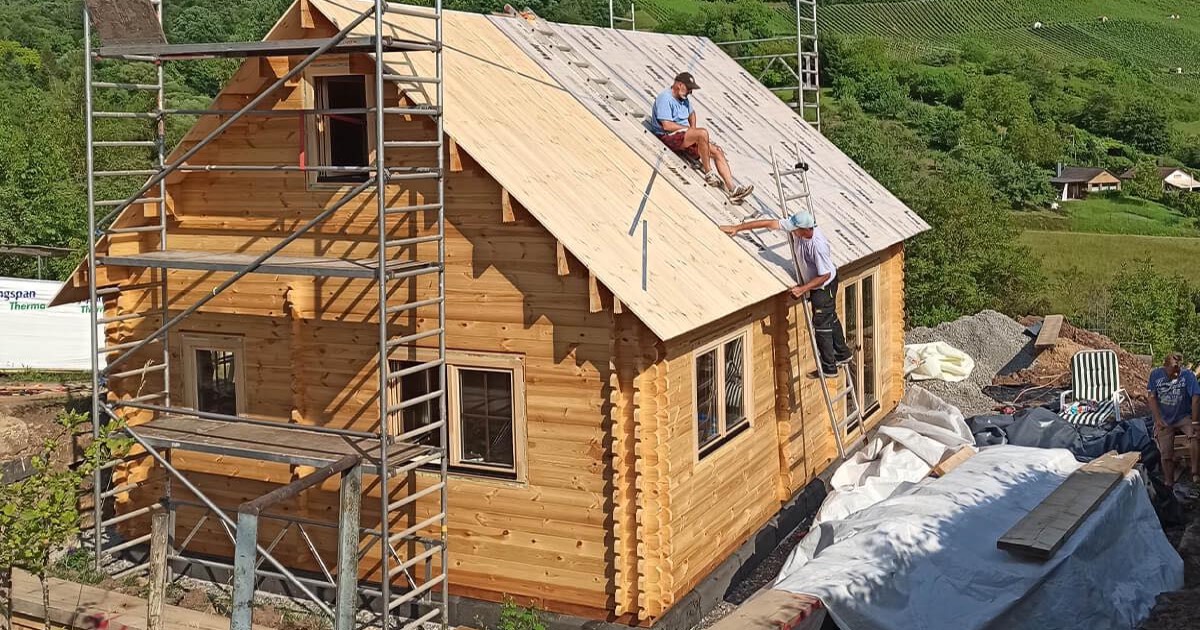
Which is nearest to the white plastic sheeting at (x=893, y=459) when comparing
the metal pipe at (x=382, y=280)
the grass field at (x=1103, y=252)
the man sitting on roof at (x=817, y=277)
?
the man sitting on roof at (x=817, y=277)

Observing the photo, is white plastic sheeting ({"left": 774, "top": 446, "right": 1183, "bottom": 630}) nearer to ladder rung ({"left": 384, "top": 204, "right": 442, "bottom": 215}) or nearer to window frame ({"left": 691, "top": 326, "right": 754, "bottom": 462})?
window frame ({"left": 691, "top": 326, "right": 754, "bottom": 462})

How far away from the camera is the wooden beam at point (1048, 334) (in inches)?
941

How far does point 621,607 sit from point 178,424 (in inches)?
196

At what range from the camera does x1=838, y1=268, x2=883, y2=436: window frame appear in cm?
1673

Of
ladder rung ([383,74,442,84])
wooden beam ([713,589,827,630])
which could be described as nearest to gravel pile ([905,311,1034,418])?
wooden beam ([713,589,827,630])

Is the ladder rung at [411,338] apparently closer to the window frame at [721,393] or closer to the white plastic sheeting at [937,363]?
the window frame at [721,393]

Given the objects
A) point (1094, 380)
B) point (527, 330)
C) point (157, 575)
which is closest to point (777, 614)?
point (527, 330)

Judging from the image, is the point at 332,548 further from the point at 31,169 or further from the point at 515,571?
the point at 31,169

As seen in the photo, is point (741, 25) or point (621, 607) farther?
point (741, 25)

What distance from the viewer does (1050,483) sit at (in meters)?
14.2

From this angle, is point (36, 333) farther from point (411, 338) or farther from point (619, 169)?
point (411, 338)

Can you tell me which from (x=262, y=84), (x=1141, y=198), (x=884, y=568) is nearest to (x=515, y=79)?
(x=262, y=84)

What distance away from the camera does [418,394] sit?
485 inches

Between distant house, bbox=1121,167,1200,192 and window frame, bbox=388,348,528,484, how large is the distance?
62.7 meters
